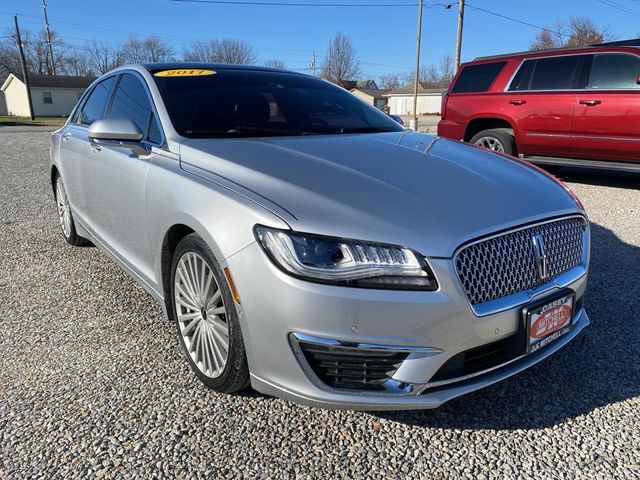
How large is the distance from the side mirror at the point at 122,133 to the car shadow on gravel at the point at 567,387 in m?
1.95

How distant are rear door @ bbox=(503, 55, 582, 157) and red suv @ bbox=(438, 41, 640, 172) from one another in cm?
1

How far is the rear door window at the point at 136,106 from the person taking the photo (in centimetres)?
300

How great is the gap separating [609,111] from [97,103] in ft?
20.7

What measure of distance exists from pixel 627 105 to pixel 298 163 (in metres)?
6.07

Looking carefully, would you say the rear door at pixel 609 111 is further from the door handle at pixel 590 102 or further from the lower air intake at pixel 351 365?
the lower air intake at pixel 351 365

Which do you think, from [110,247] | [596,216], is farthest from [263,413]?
[596,216]

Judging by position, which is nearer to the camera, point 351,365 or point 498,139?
point 351,365

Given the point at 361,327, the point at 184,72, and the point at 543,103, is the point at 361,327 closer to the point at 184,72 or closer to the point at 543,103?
the point at 184,72

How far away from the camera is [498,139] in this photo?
26.5ft

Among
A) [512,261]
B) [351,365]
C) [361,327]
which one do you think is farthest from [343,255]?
[512,261]

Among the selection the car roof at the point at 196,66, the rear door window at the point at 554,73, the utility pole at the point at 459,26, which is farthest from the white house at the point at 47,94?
the car roof at the point at 196,66

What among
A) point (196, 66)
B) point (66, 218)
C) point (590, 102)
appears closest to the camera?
point (196, 66)

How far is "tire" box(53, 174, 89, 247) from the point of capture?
4.75 meters

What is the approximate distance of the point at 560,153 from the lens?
24.6ft
